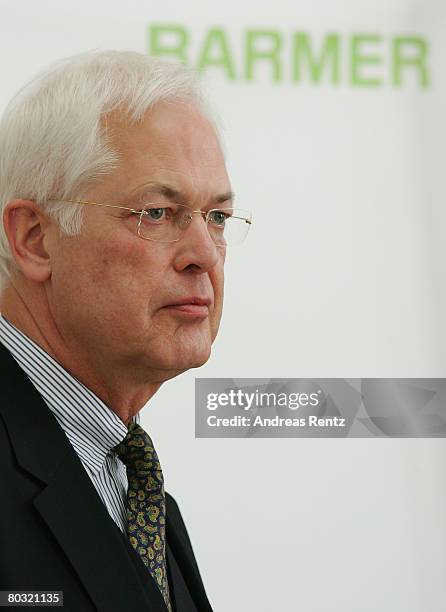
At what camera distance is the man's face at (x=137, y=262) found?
3.81 ft

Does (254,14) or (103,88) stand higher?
(254,14)

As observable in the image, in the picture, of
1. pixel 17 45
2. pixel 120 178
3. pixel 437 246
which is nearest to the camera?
pixel 120 178

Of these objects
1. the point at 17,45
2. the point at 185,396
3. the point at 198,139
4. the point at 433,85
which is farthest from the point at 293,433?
the point at 198,139

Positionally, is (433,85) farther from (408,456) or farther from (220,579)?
(220,579)

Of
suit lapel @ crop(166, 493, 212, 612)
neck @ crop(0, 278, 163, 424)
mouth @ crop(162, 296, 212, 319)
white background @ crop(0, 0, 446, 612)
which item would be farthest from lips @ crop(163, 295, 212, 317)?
white background @ crop(0, 0, 446, 612)

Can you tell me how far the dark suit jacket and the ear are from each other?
0.44ft

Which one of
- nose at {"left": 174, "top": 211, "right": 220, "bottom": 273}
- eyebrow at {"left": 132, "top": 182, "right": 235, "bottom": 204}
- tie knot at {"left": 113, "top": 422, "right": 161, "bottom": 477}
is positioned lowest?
tie knot at {"left": 113, "top": 422, "right": 161, "bottom": 477}

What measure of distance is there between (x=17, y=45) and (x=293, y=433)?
4.80ft

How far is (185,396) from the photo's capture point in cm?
267

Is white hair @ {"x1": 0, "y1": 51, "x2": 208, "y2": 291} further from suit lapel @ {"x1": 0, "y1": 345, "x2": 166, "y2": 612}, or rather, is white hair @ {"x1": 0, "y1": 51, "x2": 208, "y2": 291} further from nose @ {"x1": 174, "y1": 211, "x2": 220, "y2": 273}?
suit lapel @ {"x1": 0, "y1": 345, "x2": 166, "y2": 612}

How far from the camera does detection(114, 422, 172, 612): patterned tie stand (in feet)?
3.75

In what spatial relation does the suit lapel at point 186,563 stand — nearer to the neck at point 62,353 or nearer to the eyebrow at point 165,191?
the neck at point 62,353

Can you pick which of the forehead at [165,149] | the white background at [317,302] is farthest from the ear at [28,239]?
the white background at [317,302]

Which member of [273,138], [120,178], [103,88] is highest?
[273,138]
